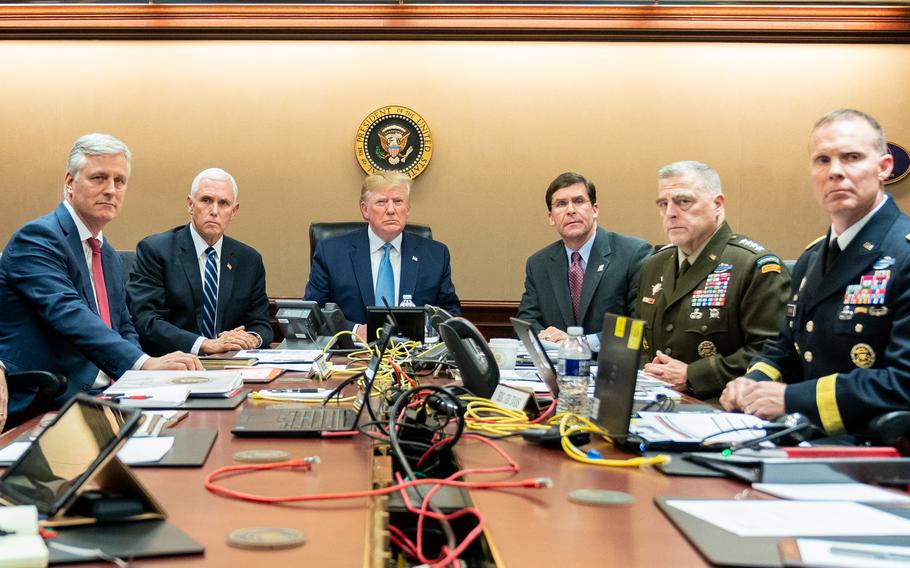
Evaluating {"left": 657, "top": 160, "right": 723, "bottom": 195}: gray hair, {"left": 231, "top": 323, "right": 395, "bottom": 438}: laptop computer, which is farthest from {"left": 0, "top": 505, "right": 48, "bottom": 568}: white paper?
{"left": 657, "top": 160, "right": 723, "bottom": 195}: gray hair

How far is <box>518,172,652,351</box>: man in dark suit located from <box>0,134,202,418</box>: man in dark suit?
1.98 meters

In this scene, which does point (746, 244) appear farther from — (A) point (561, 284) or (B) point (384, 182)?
(B) point (384, 182)

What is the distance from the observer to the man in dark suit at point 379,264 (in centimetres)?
429

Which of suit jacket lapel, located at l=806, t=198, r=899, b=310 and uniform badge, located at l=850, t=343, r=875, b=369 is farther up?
suit jacket lapel, located at l=806, t=198, r=899, b=310

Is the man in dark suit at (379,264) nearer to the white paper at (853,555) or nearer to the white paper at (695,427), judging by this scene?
the white paper at (695,427)

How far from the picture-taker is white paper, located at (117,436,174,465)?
4.70 ft

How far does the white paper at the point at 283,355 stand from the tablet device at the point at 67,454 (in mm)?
1814

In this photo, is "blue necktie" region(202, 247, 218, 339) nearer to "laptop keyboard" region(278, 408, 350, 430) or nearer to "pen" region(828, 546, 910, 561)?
"laptop keyboard" region(278, 408, 350, 430)

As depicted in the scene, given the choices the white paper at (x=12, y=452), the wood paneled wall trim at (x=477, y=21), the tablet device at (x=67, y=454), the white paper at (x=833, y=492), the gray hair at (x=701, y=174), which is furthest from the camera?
the wood paneled wall trim at (x=477, y=21)

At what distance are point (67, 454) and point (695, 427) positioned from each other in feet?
3.90

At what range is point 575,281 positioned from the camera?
4129 mm

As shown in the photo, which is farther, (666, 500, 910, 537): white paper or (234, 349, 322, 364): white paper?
(234, 349, 322, 364): white paper

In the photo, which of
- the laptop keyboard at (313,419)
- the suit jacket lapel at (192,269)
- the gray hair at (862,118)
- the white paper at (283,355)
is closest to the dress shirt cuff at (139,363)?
the white paper at (283,355)

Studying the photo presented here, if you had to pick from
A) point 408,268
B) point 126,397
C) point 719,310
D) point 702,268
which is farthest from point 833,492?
point 408,268
